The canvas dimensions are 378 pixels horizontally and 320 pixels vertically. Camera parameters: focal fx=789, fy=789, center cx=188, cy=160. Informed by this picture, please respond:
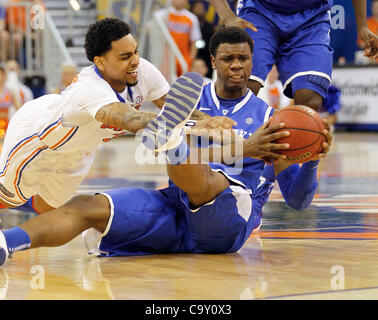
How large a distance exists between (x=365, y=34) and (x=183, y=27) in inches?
Answer: 404

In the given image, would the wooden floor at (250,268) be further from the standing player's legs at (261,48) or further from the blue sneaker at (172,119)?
the standing player's legs at (261,48)

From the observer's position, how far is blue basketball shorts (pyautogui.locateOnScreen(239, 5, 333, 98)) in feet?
18.7

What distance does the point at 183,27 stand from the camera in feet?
52.6

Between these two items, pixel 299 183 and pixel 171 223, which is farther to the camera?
pixel 299 183

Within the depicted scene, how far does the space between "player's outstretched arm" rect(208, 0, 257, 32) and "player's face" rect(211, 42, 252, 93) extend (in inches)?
20.5

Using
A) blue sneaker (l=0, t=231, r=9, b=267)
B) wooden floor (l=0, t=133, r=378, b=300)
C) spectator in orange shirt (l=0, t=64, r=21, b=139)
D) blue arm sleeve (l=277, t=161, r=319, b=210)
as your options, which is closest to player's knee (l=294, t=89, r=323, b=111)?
blue arm sleeve (l=277, t=161, r=319, b=210)

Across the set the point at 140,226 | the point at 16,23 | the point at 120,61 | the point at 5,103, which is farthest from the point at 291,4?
the point at 16,23

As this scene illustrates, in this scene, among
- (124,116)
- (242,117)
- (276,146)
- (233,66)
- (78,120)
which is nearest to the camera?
(276,146)

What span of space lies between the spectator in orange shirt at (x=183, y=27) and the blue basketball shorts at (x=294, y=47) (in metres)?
9.86

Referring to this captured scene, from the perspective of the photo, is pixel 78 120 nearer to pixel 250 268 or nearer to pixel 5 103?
pixel 250 268

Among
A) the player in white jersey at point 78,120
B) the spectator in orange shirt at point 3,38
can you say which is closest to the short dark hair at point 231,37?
the player in white jersey at point 78,120

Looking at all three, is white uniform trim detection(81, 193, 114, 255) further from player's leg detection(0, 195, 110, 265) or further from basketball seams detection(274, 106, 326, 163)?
basketball seams detection(274, 106, 326, 163)

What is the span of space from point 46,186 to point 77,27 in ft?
41.3
